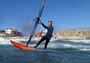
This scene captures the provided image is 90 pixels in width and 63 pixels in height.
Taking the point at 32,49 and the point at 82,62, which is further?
the point at 32,49

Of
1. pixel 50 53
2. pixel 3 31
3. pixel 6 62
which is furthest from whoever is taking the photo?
pixel 3 31

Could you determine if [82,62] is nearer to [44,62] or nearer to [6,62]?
[44,62]

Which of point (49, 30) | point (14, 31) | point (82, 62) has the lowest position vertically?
point (82, 62)

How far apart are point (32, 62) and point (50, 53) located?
7.73m

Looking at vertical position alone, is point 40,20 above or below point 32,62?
above

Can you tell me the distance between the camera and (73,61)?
23.1 meters

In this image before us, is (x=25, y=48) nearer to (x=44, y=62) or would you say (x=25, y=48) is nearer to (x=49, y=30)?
(x=49, y=30)

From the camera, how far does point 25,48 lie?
3144 centimetres

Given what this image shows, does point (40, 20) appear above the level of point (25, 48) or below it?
above

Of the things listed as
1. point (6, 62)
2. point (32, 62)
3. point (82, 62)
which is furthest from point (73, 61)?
point (6, 62)

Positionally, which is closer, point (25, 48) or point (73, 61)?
point (73, 61)

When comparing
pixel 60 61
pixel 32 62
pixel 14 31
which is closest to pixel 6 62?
pixel 32 62

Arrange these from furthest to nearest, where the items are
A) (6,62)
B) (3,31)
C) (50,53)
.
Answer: (3,31) < (50,53) < (6,62)

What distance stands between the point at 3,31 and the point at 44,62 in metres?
174
